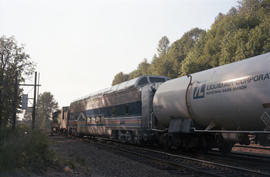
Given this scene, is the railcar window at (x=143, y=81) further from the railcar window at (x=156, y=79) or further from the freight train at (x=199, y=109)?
the railcar window at (x=156, y=79)

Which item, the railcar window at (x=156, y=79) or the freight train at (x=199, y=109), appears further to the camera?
the railcar window at (x=156, y=79)

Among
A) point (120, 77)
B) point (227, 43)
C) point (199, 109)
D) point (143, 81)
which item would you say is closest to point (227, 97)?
point (199, 109)

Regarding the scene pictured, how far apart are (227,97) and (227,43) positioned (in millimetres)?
42379

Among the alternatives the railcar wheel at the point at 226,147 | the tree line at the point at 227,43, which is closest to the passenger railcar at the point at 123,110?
the railcar wheel at the point at 226,147

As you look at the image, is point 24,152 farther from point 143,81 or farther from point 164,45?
point 164,45

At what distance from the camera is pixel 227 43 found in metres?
50.1

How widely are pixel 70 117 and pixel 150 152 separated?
1948 cm

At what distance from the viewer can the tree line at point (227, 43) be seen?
45031 mm

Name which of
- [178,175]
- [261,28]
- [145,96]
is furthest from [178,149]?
[261,28]

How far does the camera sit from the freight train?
9453 mm

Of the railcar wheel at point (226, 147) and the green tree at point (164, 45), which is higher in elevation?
the green tree at point (164, 45)

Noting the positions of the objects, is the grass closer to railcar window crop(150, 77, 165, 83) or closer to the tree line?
railcar window crop(150, 77, 165, 83)

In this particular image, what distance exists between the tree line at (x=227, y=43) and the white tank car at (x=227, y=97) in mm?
34140

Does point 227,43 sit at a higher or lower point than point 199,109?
higher
